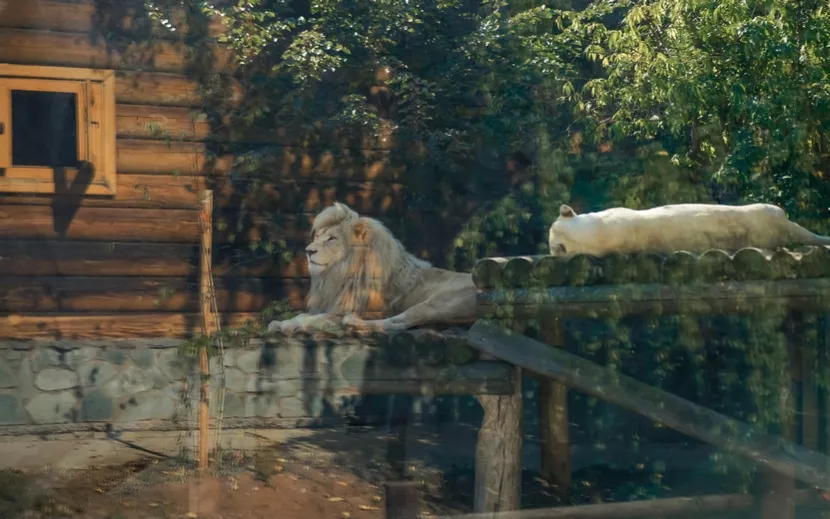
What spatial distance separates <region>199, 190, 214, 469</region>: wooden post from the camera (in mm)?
3766

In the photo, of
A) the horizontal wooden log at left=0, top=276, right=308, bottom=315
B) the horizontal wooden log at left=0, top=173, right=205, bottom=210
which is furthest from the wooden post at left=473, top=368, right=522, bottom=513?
the horizontal wooden log at left=0, top=173, right=205, bottom=210

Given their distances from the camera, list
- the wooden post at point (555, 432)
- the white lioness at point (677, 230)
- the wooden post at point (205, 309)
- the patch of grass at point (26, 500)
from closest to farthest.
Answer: the patch of grass at point (26, 500) → the white lioness at point (677, 230) → the wooden post at point (205, 309) → the wooden post at point (555, 432)

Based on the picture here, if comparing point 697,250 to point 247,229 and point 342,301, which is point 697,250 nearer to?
point 342,301

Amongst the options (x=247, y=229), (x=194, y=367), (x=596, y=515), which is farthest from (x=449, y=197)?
(x=596, y=515)

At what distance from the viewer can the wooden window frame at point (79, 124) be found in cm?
437

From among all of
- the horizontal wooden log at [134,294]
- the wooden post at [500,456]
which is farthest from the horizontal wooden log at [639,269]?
the horizontal wooden log at [134,294]

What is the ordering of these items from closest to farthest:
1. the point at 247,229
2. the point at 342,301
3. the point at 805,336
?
the point at 805,336, the point at 342,301, the point at 247,229

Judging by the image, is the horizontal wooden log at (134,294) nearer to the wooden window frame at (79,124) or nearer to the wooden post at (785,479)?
the wooden window frame at (79,124)

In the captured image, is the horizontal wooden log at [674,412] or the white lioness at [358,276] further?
the white lioness at [358,276]

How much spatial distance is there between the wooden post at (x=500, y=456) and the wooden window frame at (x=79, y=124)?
221 cm

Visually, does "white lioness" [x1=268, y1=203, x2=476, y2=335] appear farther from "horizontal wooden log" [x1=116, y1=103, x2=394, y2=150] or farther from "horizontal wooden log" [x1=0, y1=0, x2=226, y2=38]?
"horizontal wooden log" [x1=0, y1=0, x2=226, y2=38]

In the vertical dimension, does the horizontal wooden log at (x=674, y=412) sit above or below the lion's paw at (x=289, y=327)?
below

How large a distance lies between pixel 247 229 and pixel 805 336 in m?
2.62

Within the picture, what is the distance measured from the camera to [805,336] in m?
3.90
